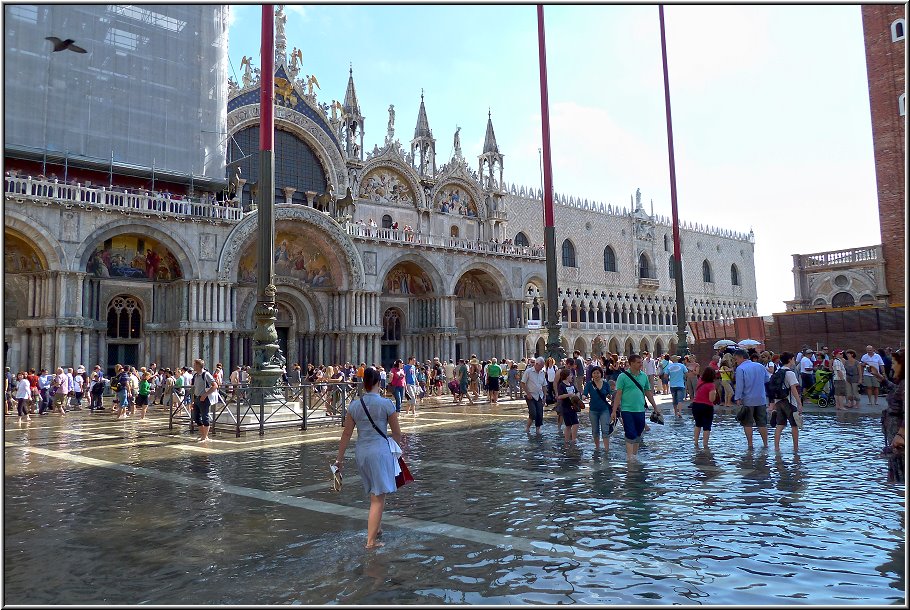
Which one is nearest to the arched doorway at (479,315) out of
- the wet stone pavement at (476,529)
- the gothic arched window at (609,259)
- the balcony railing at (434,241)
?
the balcony railing at (434,241)

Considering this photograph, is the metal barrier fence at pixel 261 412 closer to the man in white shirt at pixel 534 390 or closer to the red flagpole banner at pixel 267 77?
the man in white shirt at pixel 534 390

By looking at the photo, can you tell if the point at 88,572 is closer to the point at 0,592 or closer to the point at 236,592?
the point at 0,592

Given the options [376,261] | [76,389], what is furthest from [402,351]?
[76,389]

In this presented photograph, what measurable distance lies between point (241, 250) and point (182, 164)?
447cm

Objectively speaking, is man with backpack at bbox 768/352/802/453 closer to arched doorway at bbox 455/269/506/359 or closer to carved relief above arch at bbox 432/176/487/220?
arched doorway at bbox 455/269/506/359

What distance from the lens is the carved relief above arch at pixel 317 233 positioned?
84.6 ft

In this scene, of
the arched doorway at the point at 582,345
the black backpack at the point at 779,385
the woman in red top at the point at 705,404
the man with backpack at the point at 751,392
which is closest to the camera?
the black backpack at the point at 779,385

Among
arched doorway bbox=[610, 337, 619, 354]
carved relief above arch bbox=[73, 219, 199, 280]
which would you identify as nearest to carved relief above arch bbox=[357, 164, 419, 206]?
carved relief above arch bbox=[73, 219, 199, 280]

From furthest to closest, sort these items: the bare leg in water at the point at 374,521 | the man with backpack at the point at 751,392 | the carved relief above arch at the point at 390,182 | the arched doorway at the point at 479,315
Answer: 1. the arched doorway at the point at 479,315
2. the carved relief above arch at the point at 390,182
3. the man with backpack at the point at 751,392
4. the bare leg in water at the point at 374,521

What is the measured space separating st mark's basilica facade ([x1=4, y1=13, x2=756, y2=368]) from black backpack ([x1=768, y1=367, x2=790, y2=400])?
20.9m

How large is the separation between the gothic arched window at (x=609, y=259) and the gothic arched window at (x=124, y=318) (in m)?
36.5

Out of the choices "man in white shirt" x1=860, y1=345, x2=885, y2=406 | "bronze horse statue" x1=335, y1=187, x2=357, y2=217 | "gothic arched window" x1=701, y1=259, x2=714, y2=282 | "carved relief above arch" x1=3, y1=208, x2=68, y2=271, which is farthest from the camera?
"gothic arched window" x1=701, y1=259, x2=714, y2=282

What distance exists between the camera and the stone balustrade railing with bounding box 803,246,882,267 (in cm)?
3025

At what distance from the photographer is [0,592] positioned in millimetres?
4148
